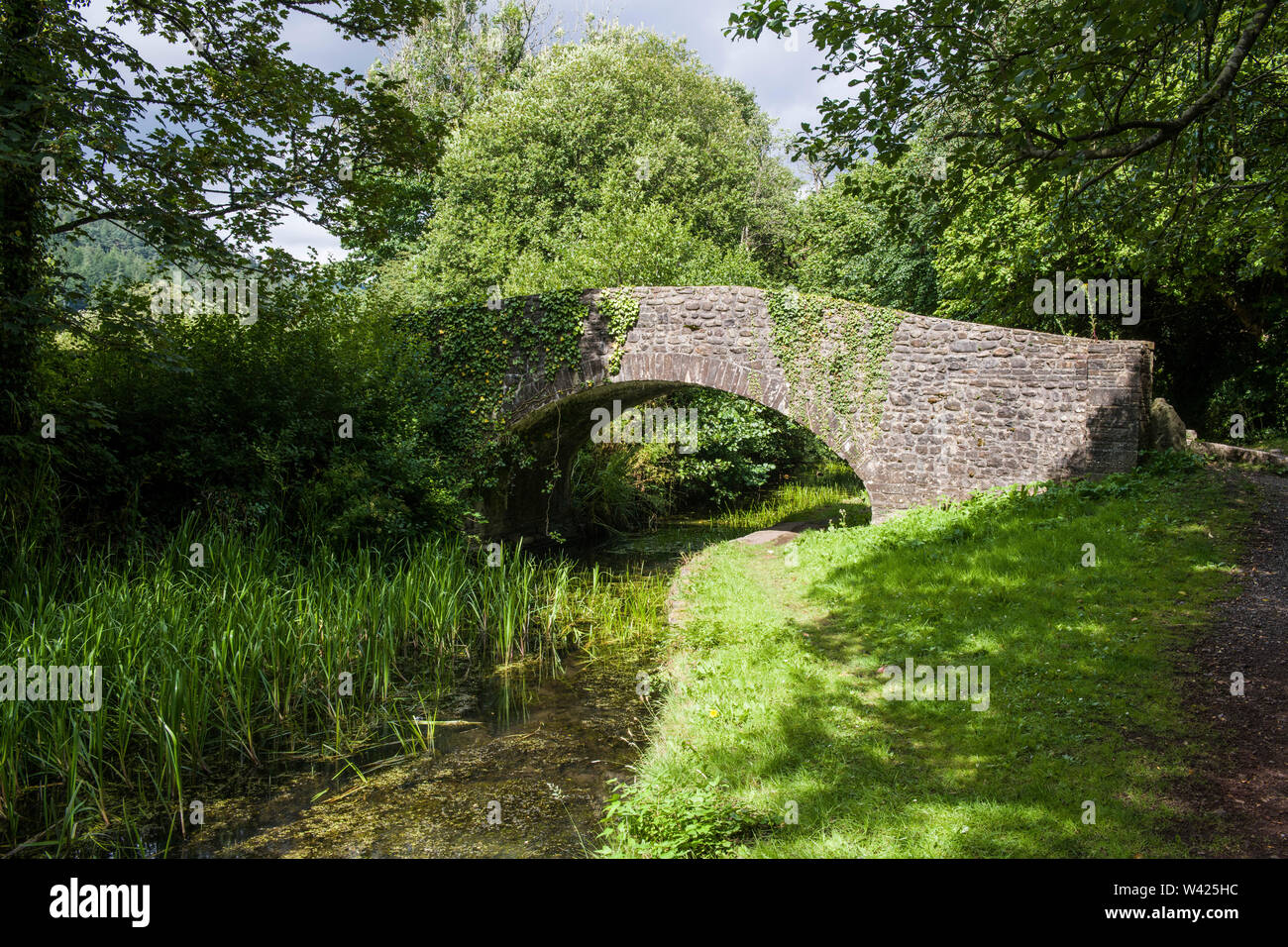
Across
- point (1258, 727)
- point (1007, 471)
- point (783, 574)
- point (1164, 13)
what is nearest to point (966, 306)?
point (1007, 471)

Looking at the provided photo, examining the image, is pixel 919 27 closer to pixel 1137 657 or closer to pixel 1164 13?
pixel 1164 13

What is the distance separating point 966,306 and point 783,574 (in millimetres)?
9913

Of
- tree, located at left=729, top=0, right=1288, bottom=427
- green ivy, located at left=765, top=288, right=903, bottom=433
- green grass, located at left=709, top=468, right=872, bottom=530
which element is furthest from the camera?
green grass, located at left=709, top=468, right=872, bottom=530

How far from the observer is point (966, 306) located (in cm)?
1595

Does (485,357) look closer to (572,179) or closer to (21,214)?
(21,214)

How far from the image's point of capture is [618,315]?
11.7 meters

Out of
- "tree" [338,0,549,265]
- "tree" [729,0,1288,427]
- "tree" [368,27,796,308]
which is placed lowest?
"tree" [729,0,1288,427]
